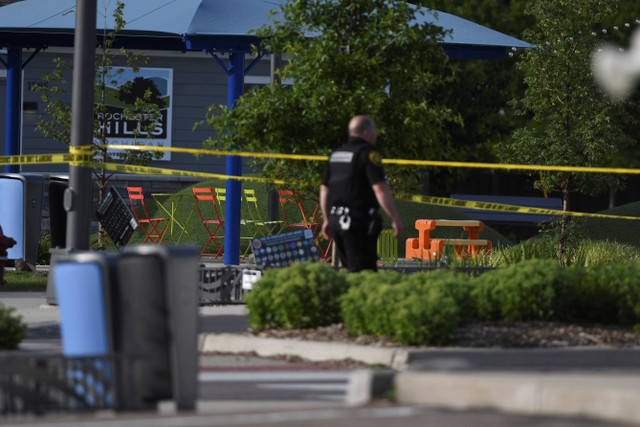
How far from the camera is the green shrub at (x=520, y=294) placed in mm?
9711

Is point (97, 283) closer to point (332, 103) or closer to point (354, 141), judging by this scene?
point (354, 141)

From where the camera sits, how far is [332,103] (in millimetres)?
12898

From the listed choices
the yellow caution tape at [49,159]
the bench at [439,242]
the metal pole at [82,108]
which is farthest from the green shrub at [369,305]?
the bench at [439,242]

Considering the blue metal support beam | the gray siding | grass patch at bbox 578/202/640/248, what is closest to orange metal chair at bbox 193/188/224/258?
the blue metal support beam

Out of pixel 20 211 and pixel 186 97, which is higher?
pixel 186 97

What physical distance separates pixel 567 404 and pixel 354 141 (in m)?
5.12

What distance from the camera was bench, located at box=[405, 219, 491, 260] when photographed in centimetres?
1953

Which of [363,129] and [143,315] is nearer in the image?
[143,315]

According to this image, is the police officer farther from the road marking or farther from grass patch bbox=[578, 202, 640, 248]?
grass patch bbox=[578, 202, 640, 248]

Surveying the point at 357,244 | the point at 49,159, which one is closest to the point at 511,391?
the point at 357,244

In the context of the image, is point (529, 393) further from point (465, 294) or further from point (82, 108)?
point (82, 108)

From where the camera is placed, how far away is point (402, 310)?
29.0 feet

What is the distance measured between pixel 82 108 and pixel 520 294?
4.95 m

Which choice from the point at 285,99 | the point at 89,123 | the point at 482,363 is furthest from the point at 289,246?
the point at 482,363
